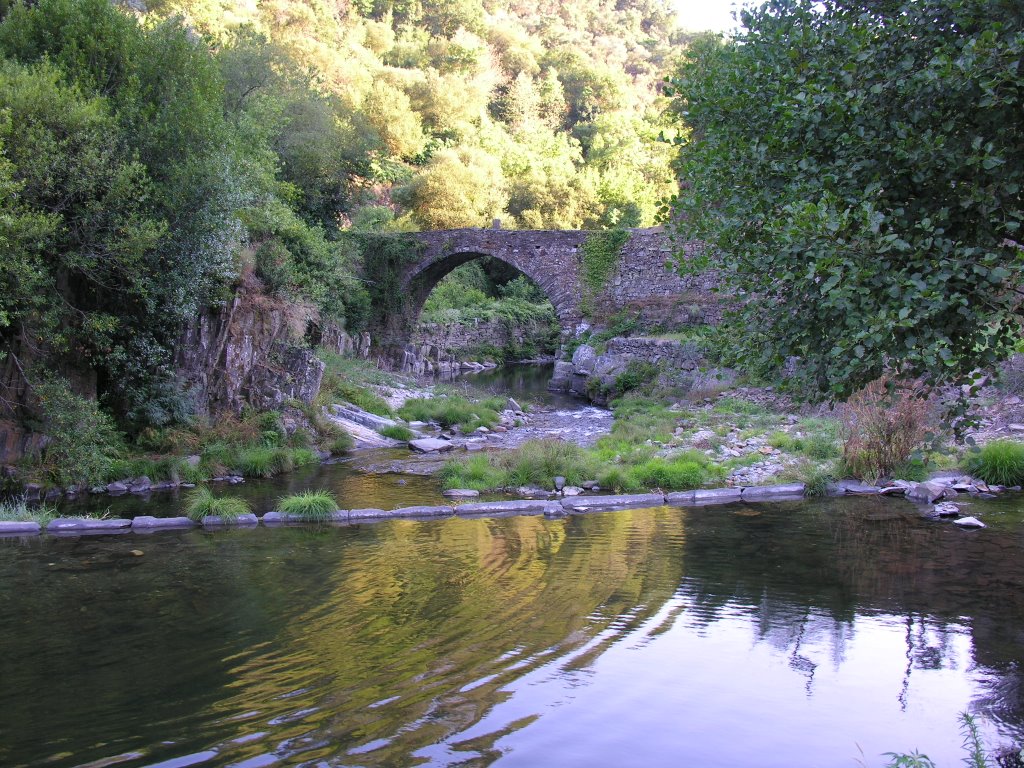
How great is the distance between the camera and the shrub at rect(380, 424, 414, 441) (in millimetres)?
17375

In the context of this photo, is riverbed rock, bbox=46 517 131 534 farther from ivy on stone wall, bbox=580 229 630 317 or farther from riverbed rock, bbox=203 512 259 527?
ivy on stone wall, bbox=580 229 630 317

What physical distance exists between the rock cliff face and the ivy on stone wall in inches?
507

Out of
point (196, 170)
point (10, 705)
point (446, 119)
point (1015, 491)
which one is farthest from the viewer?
point (446, 119)

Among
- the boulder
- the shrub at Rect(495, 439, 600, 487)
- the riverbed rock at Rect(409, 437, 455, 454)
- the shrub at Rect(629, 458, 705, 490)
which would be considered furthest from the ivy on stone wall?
the shrub at Rect(629, 458, 705, 490)

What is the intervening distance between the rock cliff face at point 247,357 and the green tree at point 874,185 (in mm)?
10268

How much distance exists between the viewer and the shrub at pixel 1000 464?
12055 mm

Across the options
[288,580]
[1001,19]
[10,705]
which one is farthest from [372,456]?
[1001,19]

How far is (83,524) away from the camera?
32.6 ft

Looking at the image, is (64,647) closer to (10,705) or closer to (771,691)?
(10,705)

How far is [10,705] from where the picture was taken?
5.11 metres

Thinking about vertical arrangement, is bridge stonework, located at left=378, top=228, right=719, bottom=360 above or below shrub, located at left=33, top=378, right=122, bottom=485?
above

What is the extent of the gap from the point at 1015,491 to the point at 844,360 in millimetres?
7932

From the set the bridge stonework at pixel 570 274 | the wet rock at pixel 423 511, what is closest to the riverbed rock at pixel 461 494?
the wet rock at pixel 423 511

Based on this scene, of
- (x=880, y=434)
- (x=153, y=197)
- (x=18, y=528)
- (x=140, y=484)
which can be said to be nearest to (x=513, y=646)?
(x=18, y=528)
